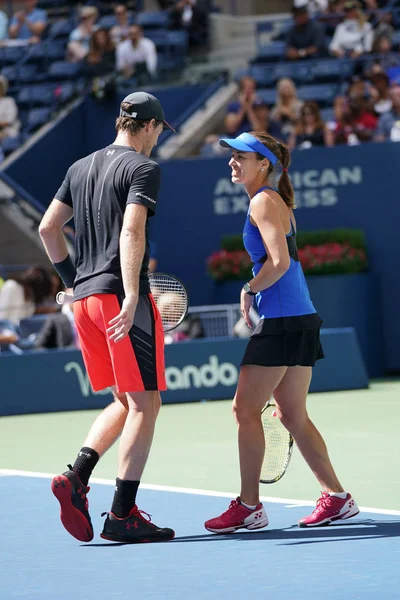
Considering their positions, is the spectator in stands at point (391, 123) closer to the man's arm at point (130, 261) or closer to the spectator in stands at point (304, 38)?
the spectator in stands at point (304, 38)

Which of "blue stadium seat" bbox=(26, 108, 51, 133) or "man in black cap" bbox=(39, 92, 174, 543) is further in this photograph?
"blue stadium seat" bbox=(26, 108, 51, 133)

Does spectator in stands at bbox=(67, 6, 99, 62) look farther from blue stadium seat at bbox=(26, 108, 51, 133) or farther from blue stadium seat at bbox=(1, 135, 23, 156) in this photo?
blue stadium seat at bbox=(1, 135, 23, 156)

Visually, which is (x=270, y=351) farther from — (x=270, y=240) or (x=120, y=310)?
(x=120, y=310)

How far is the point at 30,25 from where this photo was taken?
2070cm

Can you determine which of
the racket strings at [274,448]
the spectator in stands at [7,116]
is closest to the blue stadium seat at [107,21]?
the spectator in stands at [7,116]

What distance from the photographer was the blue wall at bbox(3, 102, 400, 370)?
1465 cm

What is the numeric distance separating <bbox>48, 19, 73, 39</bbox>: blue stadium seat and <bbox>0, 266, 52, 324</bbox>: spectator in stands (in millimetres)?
7684

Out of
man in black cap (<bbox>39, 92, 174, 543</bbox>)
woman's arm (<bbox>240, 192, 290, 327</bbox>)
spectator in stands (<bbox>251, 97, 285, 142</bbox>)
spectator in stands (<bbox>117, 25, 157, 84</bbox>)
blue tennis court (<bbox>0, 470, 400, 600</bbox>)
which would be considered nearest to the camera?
blue tennis court (<bbox>0, 470, 400, 600</bbox>)

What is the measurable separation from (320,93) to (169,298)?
10.1 metres

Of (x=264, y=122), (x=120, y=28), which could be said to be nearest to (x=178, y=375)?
(x=264, y=122)

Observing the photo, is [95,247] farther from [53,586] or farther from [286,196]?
[53,586]

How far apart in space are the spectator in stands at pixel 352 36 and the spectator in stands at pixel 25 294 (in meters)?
5.41

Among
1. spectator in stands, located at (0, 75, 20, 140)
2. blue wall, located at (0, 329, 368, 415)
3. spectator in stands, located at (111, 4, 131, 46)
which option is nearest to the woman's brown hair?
blue wall, located at (0, 329, 368, 415)

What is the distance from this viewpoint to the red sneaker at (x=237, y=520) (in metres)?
5.83
